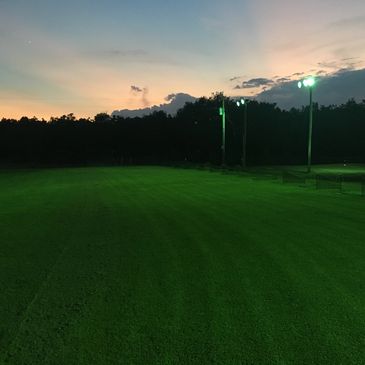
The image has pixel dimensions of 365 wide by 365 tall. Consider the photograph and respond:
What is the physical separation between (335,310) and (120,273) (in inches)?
141

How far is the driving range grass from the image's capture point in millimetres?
5199

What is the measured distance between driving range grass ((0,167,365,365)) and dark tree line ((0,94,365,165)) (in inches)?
3798

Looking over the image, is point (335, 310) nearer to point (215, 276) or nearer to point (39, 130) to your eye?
point (215, 276)

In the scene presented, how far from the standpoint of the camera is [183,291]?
7172 millimetres

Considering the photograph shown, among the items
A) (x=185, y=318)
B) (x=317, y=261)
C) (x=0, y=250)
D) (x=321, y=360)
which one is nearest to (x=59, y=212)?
(x=0, y=250)

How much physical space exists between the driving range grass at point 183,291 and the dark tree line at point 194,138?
96471 mm

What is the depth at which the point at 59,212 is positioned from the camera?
17.2 m

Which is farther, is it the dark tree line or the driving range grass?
the dark tree line

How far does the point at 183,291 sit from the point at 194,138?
107570mm

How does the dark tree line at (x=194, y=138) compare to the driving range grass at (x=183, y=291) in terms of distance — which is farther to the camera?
the dark tree line at (x=194, y=138)

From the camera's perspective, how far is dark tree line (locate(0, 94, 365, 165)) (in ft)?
368

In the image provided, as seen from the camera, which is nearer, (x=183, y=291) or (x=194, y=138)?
(x=183, y=291)

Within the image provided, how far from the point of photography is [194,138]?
374ft

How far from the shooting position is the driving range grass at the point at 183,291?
17.1 feet
